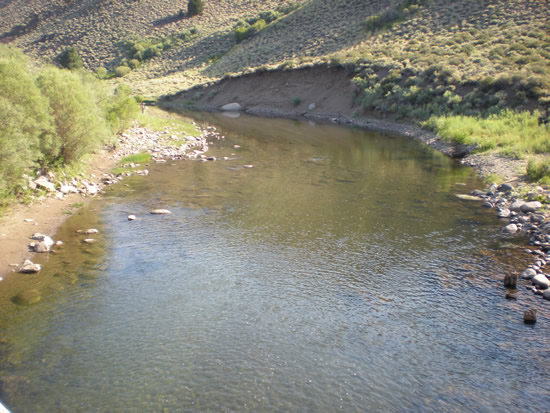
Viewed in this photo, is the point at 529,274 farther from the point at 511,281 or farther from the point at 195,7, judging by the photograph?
the point at 195,7

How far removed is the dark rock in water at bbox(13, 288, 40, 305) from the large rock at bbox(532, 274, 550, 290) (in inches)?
475

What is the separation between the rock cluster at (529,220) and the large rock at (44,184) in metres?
15.8

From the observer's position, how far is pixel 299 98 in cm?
5622

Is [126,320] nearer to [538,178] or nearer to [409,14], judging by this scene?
[538,178]

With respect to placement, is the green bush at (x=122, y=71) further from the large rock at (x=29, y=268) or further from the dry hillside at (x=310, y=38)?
the large rock at (x=29, y=268)

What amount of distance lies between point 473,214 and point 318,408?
41.0 feet

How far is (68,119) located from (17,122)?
16.8 feet

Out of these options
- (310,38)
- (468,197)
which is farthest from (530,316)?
(310,38)

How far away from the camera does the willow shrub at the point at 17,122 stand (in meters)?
13.8

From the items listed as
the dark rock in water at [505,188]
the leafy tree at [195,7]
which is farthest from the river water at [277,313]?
the leafy tree at [195,7]

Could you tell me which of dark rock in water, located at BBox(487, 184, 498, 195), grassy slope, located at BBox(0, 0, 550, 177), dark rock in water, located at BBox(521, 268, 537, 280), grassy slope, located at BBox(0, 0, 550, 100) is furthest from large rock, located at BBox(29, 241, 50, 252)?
grassy slope, located at BBox(0, 0, 550, 100)

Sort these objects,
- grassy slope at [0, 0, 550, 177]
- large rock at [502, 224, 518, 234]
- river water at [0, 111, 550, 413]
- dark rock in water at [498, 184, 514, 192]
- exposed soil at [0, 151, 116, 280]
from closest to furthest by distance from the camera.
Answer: river water at [0, 111, 550, 413], exposed soil at [0, 151, 116, 280], large rock at [502, 224, 518, 234], dark rock in water at [498, 184, 514, 192], grassy slope at [0, 0, 550, 177]

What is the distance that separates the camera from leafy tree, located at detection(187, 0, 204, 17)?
100m

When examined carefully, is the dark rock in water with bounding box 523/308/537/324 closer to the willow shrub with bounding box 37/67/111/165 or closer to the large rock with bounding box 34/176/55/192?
the large rock with bounding box 34/176/55/192
